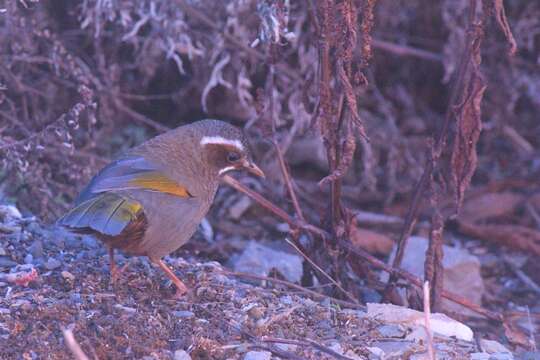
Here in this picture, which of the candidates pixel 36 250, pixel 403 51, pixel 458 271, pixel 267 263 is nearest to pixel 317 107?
pixel 267 263

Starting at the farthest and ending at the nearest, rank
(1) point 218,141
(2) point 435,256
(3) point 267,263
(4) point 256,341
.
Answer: (3) point 267,263
(2) point 435,256
(1) point 218,141
(4) point 256,341

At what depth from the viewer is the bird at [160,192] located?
4598 mm

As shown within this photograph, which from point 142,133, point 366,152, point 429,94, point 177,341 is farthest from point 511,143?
point 177,341

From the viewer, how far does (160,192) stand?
481 centimetres

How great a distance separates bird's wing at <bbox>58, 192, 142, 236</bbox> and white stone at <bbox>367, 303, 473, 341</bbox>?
1.25 meters

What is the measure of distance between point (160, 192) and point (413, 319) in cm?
136

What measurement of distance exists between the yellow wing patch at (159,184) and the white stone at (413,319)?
3.58 feet

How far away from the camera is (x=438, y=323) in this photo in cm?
480

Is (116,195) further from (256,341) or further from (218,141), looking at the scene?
(256,341)

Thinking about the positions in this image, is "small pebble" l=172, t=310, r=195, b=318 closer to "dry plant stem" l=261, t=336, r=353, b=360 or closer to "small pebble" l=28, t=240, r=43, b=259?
"dry plant stem" l=261, t=336, r=353, b=360

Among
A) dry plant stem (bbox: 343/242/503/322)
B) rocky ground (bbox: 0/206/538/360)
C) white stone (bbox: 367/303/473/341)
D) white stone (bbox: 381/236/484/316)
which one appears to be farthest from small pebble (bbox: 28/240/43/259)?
white stone (bbox: 381/236/484/316)

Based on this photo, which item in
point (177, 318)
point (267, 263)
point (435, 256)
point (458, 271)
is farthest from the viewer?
point (458, 271)

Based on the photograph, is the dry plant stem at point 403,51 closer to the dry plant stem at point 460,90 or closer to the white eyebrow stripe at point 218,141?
the dry plant stem at point 460,90

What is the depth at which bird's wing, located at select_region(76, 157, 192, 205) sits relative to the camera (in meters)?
4.71
